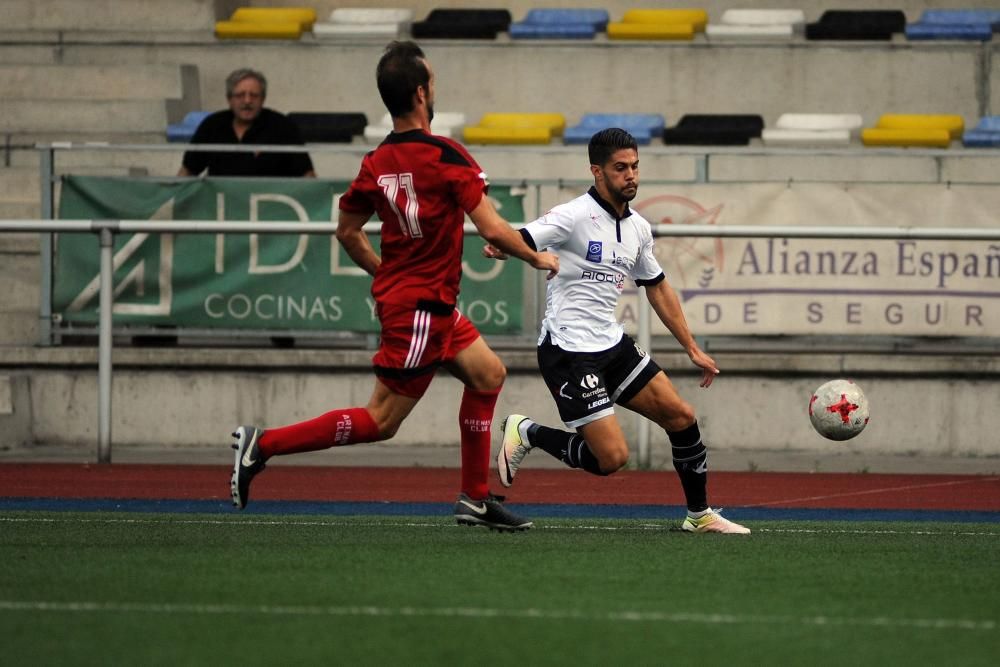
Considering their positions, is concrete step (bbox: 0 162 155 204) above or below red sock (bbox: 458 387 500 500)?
above

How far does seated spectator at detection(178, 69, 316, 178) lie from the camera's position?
42.7 ft

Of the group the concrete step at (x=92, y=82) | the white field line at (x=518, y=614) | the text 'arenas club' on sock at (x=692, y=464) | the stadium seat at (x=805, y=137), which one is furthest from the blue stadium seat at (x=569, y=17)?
the white field line at (x=518, y=614)

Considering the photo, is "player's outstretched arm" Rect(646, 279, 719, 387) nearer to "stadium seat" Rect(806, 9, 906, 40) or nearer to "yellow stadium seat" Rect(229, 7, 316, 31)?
"stadium seat" Rect(806, 9, 906, 40)

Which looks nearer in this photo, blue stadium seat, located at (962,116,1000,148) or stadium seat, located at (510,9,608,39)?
blue stadium seat, located at (962,116,1000,148)

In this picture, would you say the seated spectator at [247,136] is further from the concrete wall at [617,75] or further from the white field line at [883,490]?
the white field line at [883,490]

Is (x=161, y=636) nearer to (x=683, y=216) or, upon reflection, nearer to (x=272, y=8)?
(x=683, y=216)

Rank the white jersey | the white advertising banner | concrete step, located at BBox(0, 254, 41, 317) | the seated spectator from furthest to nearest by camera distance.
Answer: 1. concrete step, located at BBox(0, 254, 41, 317)
2. the seated spectator
3. the white advertising banner
4. the white jersey

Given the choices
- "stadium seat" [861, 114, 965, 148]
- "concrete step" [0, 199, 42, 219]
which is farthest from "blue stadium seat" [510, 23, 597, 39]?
"concrete step" [0, 199, 42, 219]

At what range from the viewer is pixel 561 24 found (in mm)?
17750

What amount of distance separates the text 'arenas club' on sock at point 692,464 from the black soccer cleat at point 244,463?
6.28ft

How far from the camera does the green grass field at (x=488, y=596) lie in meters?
4.67

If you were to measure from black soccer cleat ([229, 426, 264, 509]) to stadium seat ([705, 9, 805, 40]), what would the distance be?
11308mm

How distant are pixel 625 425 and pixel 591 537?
4.89m

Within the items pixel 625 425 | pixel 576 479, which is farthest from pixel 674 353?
pixel 576 479
